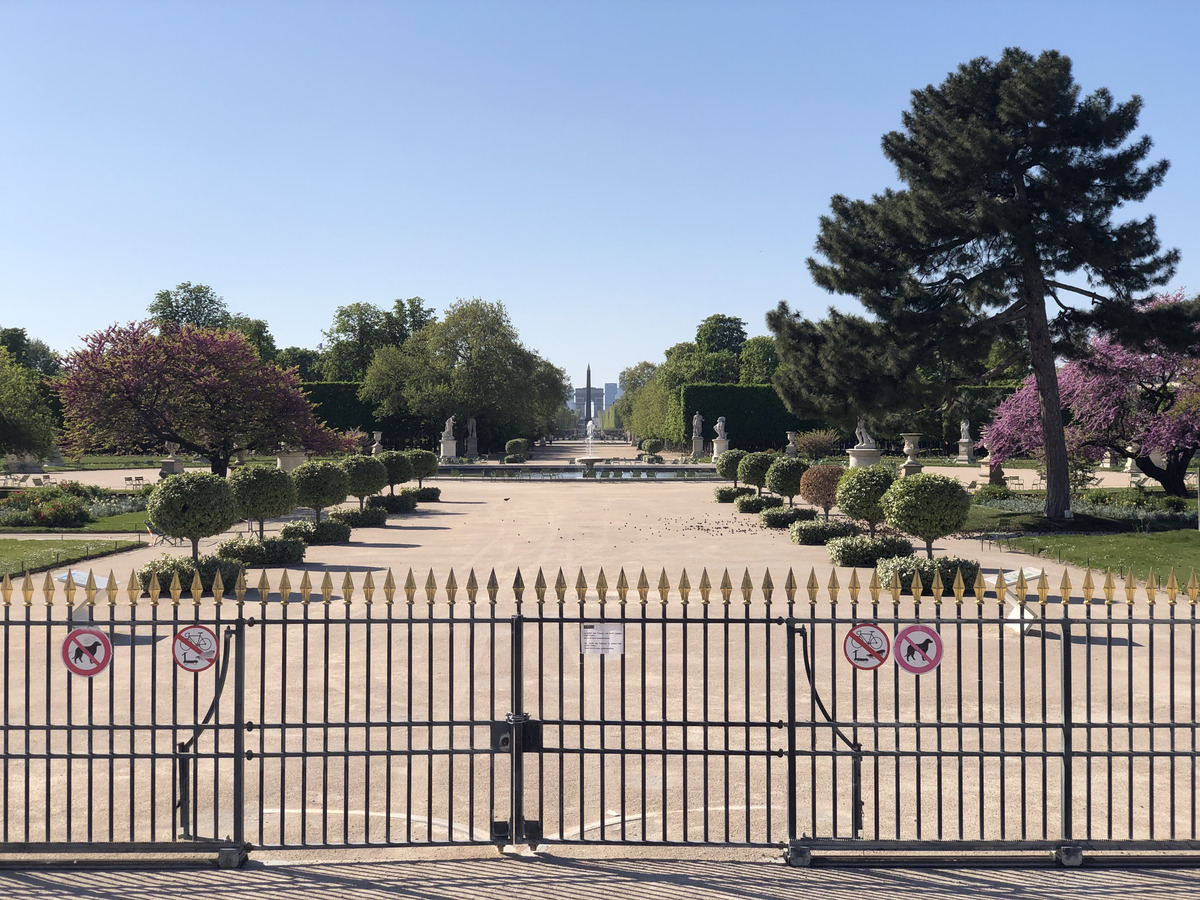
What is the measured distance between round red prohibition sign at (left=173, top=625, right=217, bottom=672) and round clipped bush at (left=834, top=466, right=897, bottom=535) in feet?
48.5

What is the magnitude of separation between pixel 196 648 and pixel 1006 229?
21.4 m

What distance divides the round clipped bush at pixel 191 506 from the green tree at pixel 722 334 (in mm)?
91540

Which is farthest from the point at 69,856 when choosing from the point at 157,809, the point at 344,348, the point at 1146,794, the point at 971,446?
the point at 344,348

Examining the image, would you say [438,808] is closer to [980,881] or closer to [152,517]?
[980,881]

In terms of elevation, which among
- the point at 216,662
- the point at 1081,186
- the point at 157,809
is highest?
the point at 1081,186

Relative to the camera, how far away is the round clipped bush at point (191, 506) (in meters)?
14.5

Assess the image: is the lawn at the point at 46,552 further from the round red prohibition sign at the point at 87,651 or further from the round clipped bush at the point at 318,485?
the round red prohibition sign at the point at 87,651

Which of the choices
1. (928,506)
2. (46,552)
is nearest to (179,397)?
(46,552)

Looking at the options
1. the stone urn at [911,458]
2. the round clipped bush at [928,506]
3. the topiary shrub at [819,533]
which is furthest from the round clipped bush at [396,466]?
the stone urn at [911,458]

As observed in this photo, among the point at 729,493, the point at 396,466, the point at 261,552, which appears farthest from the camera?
the point at 729,493

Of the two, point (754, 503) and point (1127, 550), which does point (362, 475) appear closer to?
point (754, 503)

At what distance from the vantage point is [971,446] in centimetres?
5578

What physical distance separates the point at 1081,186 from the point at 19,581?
77.2 feet

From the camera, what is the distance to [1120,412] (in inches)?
1094
